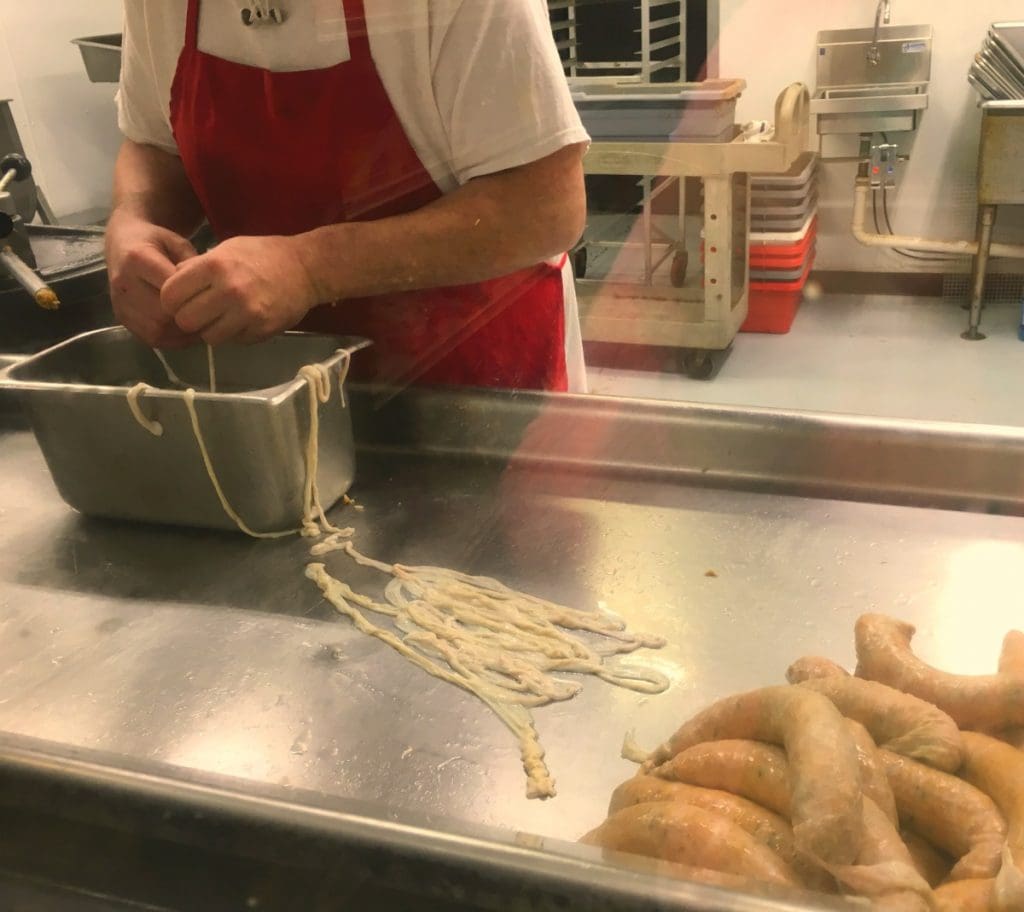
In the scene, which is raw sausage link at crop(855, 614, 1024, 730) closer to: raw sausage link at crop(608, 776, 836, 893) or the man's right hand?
→ raw sausage link at crop(608, 776, 836, 893)

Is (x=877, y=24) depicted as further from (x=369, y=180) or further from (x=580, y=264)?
(x=369, y=180)

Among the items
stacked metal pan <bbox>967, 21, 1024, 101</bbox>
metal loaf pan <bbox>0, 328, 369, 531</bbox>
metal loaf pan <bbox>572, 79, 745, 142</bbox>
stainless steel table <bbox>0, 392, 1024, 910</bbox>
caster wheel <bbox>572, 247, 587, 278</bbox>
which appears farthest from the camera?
caster wheel <bbox>572, 247, 587, 278</bbox>

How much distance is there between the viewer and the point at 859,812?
471mm

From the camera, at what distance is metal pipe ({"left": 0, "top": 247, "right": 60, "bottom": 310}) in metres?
1.18

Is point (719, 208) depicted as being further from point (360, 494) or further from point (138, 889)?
point (138, 889)

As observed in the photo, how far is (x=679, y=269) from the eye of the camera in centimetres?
308

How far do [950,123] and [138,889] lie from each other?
334 cm

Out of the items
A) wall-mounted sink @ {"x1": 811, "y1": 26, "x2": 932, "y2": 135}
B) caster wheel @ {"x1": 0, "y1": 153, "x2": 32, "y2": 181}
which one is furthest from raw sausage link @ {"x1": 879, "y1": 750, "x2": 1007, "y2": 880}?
wall-mounted sink @ {"x1": 811, "y1": 26, "x2": 932, "y2": 135}

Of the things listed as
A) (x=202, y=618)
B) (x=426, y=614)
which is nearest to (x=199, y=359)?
(x=202, y=618)

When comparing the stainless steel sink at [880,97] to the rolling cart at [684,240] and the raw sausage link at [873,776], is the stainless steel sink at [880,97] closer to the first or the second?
the rolling cart at [684,240]

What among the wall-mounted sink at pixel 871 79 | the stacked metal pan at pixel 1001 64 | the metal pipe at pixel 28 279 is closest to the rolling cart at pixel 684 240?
the wall-mounted sink at pixel 871 79

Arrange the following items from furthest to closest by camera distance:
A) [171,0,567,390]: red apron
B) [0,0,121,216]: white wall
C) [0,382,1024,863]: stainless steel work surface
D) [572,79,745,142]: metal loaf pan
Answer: [572,79,745,142]: metal loaf pan, [0,0,121,216]: white wall, [171,0,567,390]: red apron, [0,382,1024,863]: stainless steel work surface

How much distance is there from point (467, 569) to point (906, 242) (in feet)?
9.19

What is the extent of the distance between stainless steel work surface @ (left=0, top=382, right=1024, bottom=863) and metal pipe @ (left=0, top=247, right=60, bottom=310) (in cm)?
26
